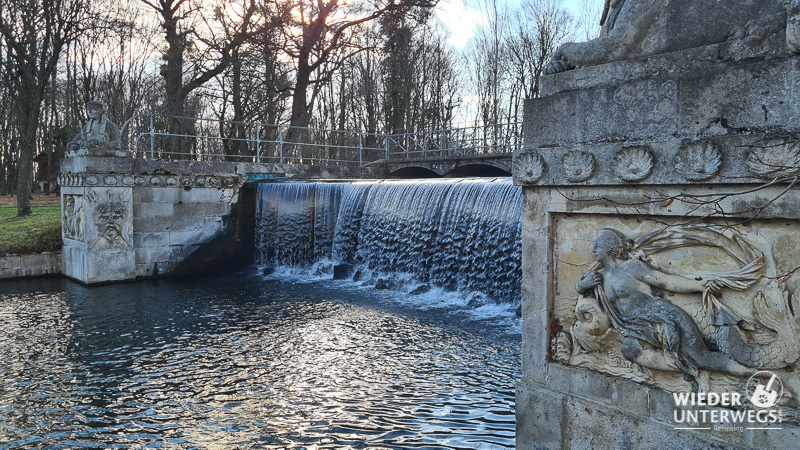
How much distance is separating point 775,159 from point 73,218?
11.8m

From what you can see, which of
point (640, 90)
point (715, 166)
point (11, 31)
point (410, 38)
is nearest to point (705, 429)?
point (715, 166)

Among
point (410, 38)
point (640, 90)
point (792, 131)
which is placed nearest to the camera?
point (792, 131)

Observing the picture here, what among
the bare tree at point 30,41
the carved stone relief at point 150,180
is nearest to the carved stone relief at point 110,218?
the carved stone relief at point 150,180

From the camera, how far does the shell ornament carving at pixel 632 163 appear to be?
8.77 ft

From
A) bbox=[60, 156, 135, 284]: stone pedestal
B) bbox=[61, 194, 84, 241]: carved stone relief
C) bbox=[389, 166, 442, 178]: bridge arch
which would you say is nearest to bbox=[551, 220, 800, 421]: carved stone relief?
bbox=[60, 156, 135, 284]: stone pedestal

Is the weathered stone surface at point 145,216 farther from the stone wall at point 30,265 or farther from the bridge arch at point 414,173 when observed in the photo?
the bridge arch at point 414,173

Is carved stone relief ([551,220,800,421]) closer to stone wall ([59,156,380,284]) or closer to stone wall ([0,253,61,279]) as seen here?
stone wall ([59,156,380,284])

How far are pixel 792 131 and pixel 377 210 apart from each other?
29.1 feet

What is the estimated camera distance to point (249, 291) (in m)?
9.84

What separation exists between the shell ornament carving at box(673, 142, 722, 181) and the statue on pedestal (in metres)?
10.7

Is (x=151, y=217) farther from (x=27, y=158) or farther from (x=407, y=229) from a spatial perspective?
(x=27, y=158)

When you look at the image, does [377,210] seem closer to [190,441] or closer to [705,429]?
[190,441]

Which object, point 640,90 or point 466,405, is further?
point 466,405

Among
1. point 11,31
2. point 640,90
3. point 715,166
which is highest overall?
point 11,31
